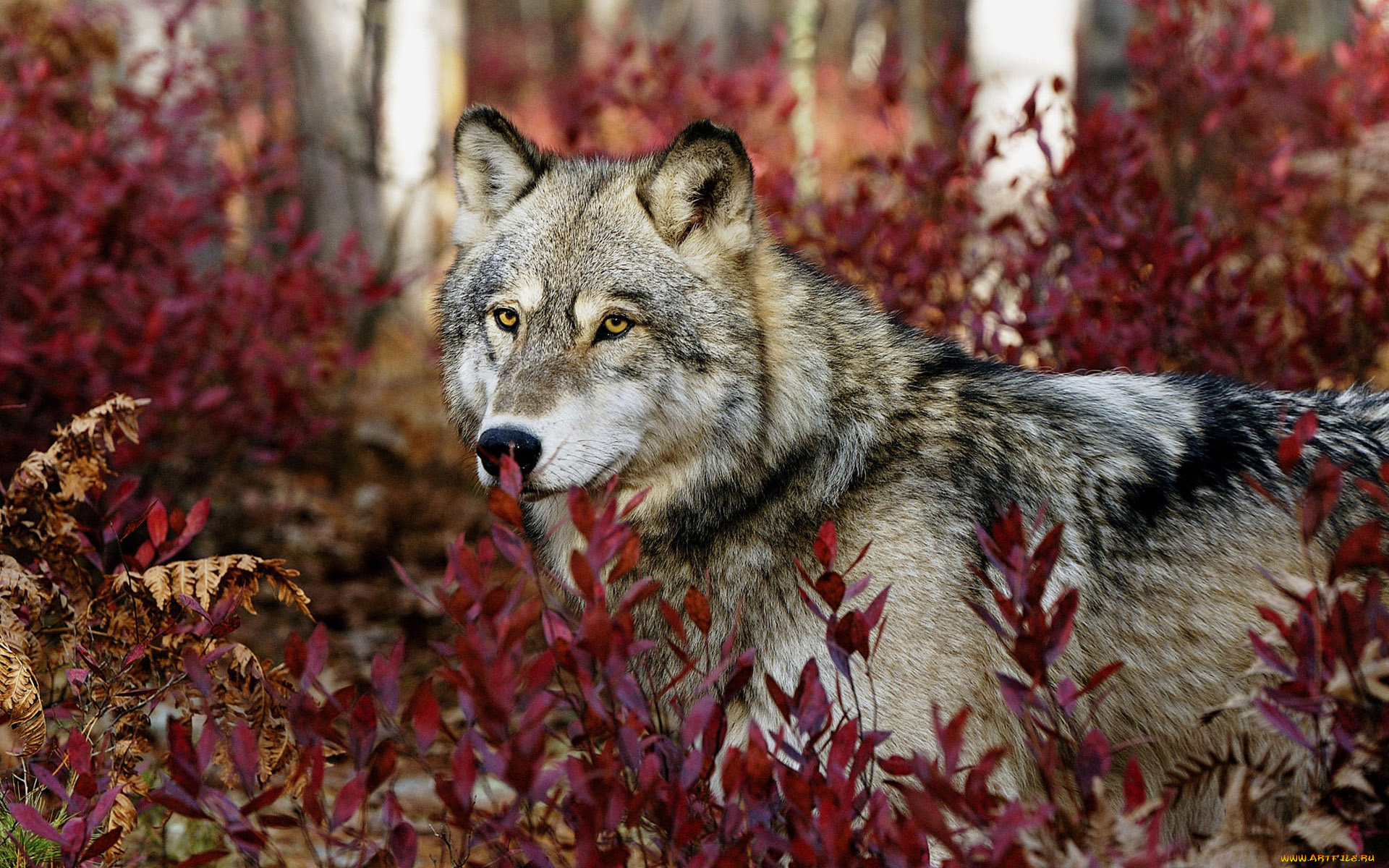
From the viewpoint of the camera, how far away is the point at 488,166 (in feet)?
11.9

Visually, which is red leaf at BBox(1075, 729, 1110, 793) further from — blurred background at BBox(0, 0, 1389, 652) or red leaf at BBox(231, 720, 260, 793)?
blurred background at BBox(0, 0, 1389, 652)

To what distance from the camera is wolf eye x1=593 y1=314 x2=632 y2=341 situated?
3104mm

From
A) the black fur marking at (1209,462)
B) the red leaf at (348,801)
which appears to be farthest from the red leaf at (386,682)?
the black fur marking at (1209,462)

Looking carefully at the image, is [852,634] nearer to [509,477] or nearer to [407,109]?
[509,477]

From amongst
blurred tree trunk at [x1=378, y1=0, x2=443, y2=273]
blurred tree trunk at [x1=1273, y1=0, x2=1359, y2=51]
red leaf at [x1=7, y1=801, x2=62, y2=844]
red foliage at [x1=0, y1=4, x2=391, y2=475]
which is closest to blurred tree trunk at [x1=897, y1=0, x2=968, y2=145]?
red foliage at [x1=0, y1=4, x2=391, y2=475]

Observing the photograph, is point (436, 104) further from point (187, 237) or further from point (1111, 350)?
point (1111, 350)

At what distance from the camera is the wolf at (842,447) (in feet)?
8.87

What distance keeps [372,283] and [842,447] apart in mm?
4094

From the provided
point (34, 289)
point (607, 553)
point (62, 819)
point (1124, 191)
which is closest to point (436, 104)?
point (34, 289)

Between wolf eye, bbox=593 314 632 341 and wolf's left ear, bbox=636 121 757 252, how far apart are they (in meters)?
0.32

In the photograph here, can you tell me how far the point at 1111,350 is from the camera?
13.4 feet

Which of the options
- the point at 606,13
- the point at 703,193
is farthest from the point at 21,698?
the point at 606,13

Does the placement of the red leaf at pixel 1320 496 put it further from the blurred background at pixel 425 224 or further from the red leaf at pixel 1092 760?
the blurred background at pixel 425 224

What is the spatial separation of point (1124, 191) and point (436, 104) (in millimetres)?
6711
